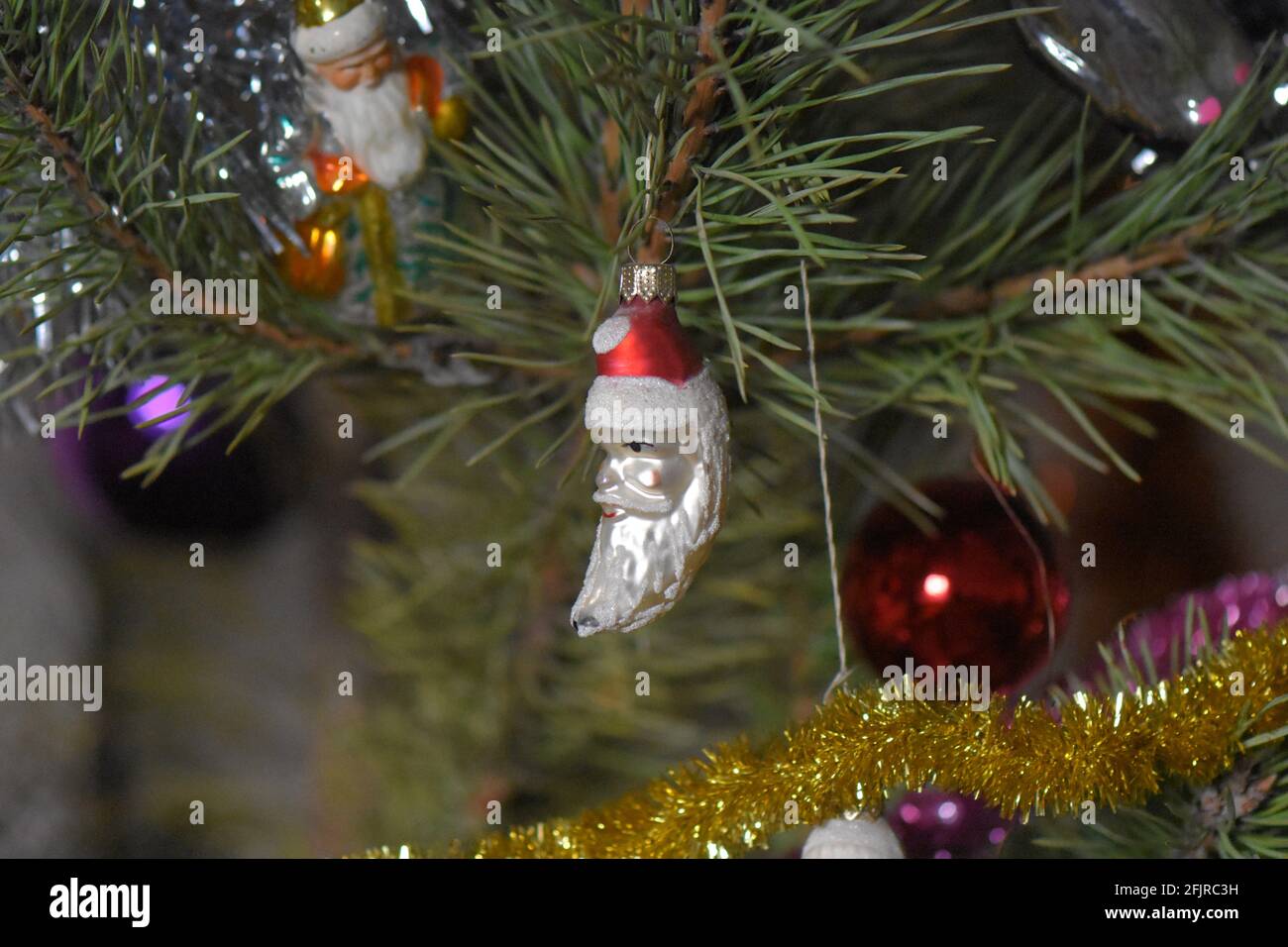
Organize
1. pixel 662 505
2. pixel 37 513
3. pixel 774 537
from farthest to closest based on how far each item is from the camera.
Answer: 1. pixel 37 513
2. pixel 774 537
3. pixel 662 505

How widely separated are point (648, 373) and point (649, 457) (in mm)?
22

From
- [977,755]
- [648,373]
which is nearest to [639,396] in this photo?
[648,373]

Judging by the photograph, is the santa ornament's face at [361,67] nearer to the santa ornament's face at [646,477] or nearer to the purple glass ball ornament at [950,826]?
the santa ornament's face at [646,477]

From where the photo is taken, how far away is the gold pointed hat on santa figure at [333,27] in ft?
0.99

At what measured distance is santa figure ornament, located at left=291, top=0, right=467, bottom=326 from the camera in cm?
31

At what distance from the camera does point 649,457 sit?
265 mm

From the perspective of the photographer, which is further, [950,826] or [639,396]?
[950,826]

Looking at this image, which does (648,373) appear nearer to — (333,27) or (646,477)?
(646,477)

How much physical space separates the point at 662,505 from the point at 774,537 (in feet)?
0.89

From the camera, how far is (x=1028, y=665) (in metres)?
0.36

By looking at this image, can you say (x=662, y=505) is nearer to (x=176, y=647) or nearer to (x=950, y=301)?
(x=950, y=301)

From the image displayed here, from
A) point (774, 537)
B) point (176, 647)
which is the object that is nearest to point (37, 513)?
point (176, 647)

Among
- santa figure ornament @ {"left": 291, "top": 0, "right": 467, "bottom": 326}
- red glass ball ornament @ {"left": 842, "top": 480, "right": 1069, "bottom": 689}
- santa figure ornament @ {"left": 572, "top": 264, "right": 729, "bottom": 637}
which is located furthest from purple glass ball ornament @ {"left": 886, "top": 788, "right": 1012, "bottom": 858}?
santa figure ornament @ {"left": 291, "top": 0, "right": 467, "bottom": 326}
